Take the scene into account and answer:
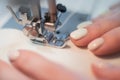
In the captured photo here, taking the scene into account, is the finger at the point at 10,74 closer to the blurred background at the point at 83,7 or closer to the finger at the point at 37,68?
the finger at the point at 37,68

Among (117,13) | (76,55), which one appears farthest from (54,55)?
(117,13)

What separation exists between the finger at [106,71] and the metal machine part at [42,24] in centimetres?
13

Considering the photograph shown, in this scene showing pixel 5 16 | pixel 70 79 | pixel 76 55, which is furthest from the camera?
pixel 5 16

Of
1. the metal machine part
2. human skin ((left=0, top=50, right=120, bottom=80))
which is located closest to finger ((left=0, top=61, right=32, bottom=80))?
human skin ((left=0, top=50, right=120, bottom=80))

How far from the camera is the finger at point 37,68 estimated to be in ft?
1.60

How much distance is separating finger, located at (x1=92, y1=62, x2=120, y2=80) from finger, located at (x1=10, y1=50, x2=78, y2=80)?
0.18ft

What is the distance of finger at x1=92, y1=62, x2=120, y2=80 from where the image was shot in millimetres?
504

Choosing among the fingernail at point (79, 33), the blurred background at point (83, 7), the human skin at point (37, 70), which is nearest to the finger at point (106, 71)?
the human skin at point (37, 70)

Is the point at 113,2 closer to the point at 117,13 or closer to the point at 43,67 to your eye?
the point at 117,13

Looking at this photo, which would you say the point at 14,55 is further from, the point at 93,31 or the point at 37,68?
the point at 93,31

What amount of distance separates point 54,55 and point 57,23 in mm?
85

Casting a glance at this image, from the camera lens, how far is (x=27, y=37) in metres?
0.66

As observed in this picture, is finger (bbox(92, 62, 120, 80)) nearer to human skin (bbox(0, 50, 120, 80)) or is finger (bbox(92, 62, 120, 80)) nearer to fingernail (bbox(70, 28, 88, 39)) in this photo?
human skin (bbox(0, 50, 120, 80))

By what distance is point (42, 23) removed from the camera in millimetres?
609
